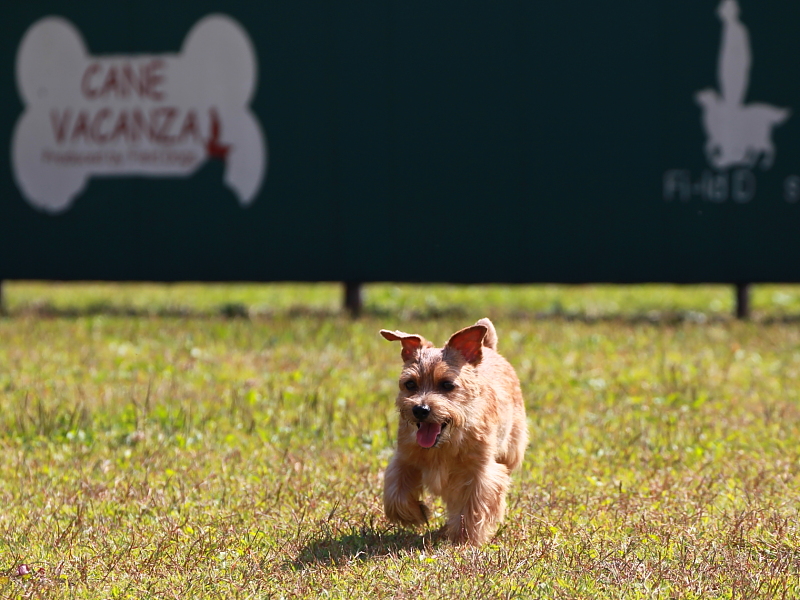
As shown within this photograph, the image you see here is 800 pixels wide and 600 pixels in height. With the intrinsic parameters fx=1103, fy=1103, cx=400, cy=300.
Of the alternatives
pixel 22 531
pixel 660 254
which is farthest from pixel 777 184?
pixel 22 531

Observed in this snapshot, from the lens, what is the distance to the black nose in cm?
473

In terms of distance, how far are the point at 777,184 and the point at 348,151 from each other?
516cm

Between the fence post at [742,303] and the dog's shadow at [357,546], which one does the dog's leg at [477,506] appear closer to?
the dog's shadow at [357,546]

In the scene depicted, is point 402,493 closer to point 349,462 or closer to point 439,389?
point 439,389

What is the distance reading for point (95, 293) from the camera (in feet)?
57.0

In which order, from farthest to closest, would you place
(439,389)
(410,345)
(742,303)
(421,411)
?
(742,303), (410,345), (439,389), (421,411)

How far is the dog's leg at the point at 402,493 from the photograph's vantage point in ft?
16.9

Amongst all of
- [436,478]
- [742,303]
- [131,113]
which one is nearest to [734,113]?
[742,303]

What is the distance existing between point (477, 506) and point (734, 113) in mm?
9373

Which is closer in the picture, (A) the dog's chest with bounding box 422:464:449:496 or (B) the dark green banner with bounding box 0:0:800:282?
(A) the dog's chest with bounding box 422:464:449:496

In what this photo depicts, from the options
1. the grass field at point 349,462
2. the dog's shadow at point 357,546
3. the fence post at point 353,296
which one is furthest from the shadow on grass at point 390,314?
the dog's shadow at point 357,546

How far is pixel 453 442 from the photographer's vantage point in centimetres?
498

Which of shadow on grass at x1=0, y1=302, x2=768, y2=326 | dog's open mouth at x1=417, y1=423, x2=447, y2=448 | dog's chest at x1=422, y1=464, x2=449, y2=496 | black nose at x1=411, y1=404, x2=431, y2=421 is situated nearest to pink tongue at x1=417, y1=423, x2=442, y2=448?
dog's open mouth at x1=417, y1=423, x2=447, y2=448

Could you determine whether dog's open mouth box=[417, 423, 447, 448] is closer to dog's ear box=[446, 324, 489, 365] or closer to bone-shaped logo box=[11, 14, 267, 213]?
dog's ear box=[446, 324, 489, 365]
